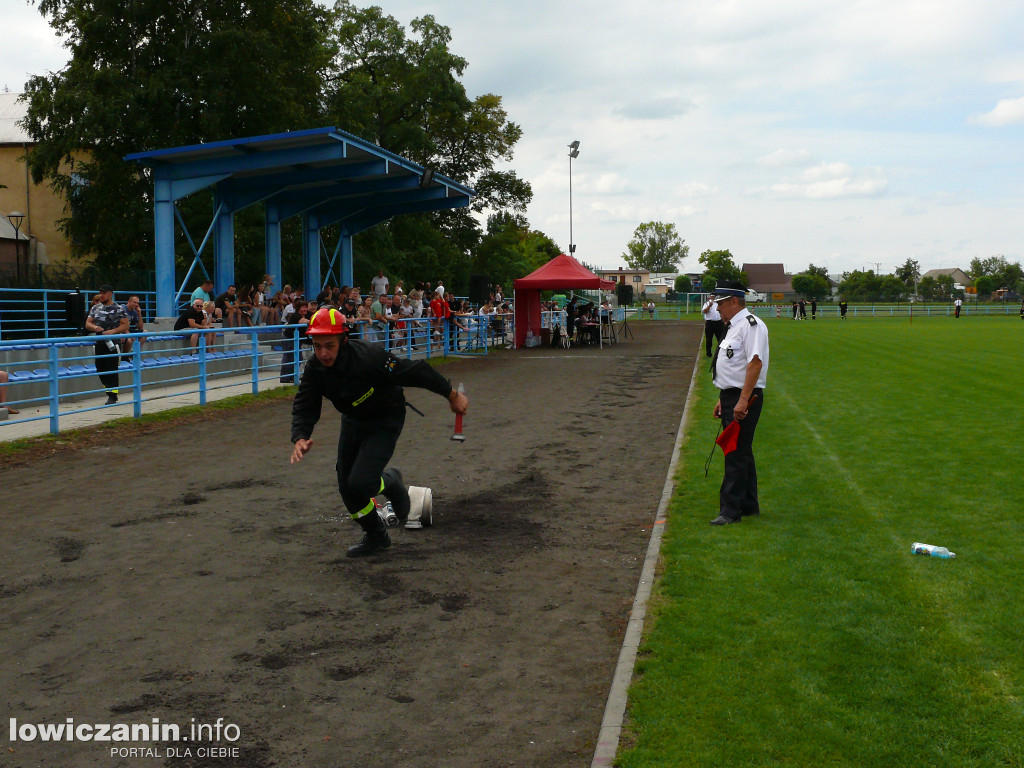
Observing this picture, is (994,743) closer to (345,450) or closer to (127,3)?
(345,450)

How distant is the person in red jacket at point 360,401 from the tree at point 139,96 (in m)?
28.9

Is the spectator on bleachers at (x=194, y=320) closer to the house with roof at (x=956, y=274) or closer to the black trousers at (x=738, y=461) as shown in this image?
the black trousers at (x=738, y=461)

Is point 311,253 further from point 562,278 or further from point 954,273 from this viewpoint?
point 954,273

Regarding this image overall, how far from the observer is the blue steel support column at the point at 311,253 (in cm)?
2769

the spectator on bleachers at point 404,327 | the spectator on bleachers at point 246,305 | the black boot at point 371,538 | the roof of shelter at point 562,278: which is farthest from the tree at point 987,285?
the black boot at point 371,538

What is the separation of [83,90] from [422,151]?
24.4 metres

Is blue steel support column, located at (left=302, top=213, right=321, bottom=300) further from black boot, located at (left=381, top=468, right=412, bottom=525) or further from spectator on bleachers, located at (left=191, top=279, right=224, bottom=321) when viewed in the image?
black boot, located at (left=381, top=468, right=412, bottom=525)

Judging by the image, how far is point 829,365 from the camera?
2339 centimetres

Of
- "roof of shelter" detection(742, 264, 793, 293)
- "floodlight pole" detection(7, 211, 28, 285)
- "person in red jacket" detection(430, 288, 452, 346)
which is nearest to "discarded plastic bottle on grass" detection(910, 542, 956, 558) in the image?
"person in red jacket" detection(430, 288, 452, 346)

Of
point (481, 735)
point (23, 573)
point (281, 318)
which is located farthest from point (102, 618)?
point (281, 318)

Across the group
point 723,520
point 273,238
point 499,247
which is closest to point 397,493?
point 723,520

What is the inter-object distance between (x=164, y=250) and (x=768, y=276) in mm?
156286

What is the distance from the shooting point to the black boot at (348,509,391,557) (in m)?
6.63

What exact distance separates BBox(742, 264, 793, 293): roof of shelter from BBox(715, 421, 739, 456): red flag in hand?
158251 mm
